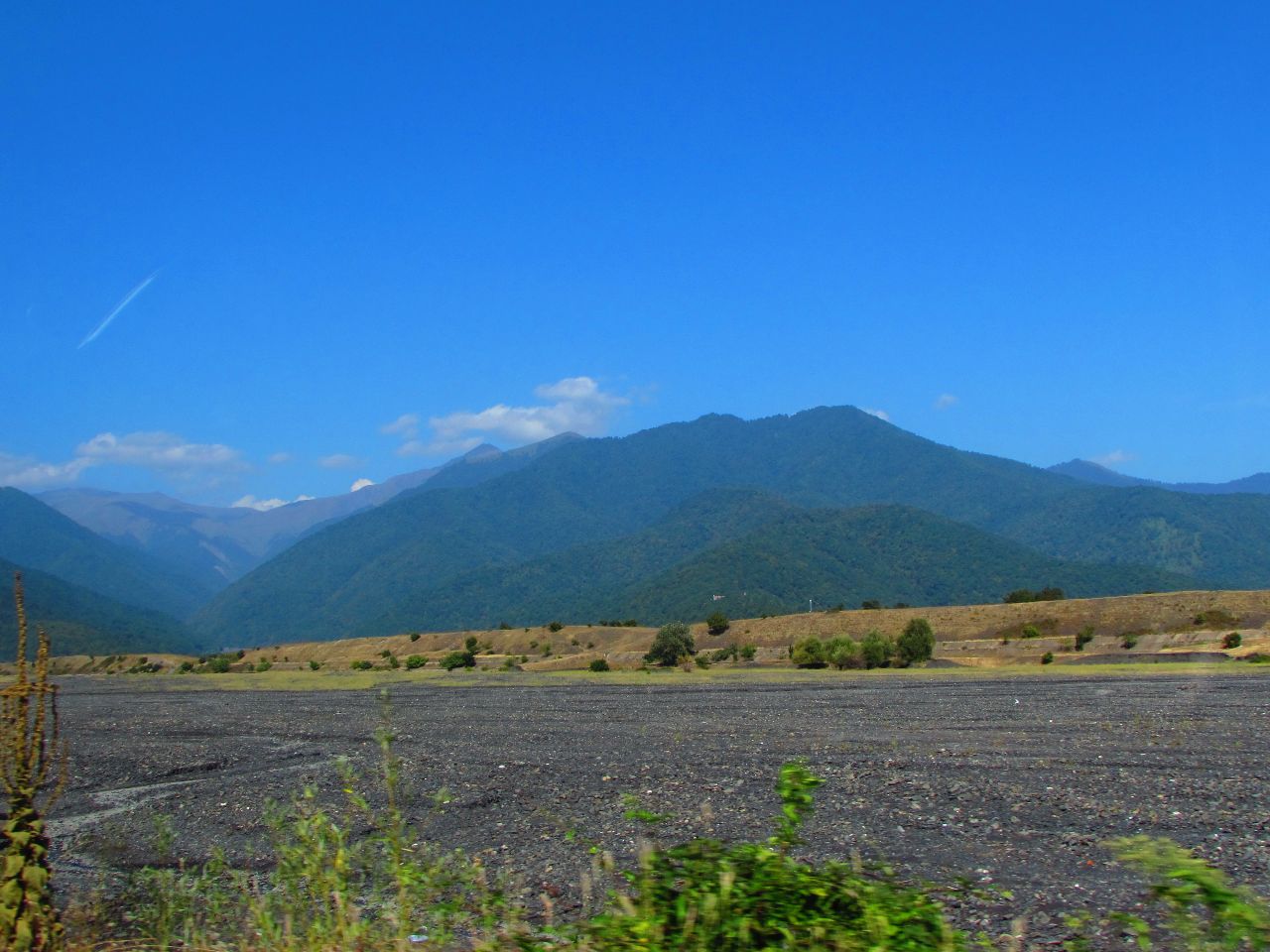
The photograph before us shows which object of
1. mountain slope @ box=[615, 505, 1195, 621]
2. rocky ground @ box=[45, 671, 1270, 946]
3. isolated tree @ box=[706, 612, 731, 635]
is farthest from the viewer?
mountain slope @ box=[615, 505, 1195, 621]

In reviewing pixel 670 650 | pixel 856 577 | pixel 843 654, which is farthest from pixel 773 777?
pixel 856 577

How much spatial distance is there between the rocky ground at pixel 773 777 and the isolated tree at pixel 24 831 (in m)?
2.71

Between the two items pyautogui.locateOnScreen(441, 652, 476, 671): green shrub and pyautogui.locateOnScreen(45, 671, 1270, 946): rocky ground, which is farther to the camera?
pyautogui.locateOnScreen(441, 652, 476, 671): green shrub

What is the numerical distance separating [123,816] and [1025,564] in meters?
188

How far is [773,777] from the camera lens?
54.0 feet

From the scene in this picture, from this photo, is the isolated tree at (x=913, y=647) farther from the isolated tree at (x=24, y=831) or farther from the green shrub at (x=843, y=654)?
the isolated tree at (x=24, y=831)

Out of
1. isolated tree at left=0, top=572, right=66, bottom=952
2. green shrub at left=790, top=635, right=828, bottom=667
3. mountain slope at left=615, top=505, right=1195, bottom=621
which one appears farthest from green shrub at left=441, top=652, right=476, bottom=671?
mountain slope at left=615, top=505, right=1195, bottom=621

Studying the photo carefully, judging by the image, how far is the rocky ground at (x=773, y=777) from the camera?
10805 mm

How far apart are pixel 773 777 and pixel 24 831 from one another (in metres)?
12.6

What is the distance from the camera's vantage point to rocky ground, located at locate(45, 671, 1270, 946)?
1080cm

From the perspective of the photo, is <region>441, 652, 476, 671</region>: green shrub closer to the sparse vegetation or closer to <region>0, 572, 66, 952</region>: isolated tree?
the sparse vegetation

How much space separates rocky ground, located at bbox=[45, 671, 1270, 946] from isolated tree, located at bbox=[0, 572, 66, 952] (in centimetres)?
271

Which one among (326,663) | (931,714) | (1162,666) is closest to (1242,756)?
(931,714)

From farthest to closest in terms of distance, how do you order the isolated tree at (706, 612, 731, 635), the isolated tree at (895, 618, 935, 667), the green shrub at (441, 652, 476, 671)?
the isolated tree at (706, 612, 731, 635) < the green shrub at (441, 652, 476, 671) < the isolated tree at (895, 618, 935, 667)
